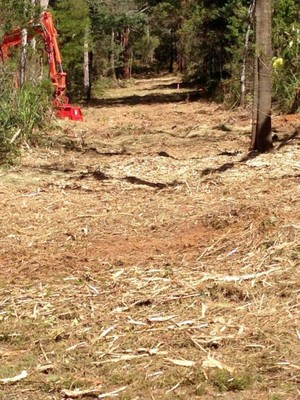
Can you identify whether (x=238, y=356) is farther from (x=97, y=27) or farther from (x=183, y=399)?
(x=97, y=27)

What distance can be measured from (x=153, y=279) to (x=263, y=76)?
186 inches

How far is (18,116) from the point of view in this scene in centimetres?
1090

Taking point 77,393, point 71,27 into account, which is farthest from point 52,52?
point 77,393

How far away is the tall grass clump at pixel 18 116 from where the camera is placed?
9.96 metres

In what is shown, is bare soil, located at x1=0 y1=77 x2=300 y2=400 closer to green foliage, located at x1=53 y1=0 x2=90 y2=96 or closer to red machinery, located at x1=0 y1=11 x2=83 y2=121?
red machinery, located at x1=0 y1=11 x2=83 y2=121

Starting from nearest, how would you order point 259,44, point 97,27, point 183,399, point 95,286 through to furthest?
point 183,399 < point 95,286 < point 259,44 < point 97,27

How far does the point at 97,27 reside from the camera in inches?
1180

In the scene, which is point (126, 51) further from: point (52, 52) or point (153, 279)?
point (153, 279)

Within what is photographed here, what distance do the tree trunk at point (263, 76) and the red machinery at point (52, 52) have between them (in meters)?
6.19

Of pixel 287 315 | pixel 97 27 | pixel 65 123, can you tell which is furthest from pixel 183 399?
pixel 97 27

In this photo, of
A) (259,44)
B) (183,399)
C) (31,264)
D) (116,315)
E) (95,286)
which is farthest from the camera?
(259,44)

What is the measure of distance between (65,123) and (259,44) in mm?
6980

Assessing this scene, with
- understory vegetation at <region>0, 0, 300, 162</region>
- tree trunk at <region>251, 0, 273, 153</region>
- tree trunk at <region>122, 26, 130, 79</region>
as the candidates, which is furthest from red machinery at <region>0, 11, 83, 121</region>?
tree trunk at <region>122, 26, 130, 79</region>

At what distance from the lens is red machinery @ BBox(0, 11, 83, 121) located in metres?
13.6
